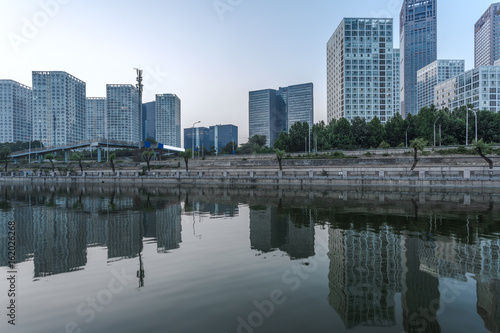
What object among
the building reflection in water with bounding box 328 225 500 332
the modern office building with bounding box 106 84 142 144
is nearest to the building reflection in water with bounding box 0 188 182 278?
the building reflection in water with bounding box 328 225 500 332

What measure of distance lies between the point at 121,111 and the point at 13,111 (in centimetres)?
5584

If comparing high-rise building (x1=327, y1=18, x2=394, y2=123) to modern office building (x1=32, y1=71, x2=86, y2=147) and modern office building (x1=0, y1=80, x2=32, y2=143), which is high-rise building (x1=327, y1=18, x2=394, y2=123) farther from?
modern office building (x1=0, y1=80, x2=32, y2=143)

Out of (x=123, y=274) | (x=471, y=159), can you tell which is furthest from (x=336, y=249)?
(x=471, y=159)

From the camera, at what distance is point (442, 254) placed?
368 inches

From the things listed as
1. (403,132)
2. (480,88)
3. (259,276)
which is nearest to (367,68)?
(480,88)

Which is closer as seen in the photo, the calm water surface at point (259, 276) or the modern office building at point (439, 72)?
the calm water surface at point (259, 276)

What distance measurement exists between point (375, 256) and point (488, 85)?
507ft

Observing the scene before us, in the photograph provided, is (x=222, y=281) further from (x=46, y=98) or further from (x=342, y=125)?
(x=46, y=98)

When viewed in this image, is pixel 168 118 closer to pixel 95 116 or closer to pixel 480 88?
pixel 95 116

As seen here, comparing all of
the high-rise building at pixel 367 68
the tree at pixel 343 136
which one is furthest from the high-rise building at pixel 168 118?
the tree at pixel 343 136

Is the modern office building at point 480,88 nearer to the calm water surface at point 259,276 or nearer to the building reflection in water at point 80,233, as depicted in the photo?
the calm water surface at point 259,276

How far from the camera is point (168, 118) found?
535ft

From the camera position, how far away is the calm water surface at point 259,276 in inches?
226

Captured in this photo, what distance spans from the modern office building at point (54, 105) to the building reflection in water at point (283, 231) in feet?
464
